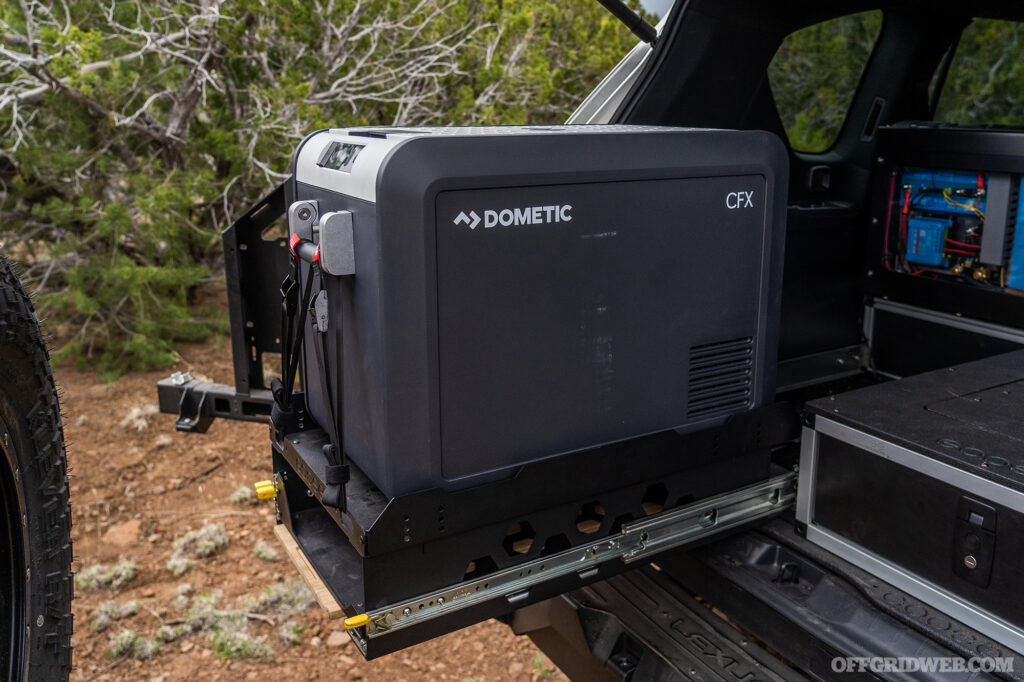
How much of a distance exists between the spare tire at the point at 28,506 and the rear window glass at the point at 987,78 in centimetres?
602

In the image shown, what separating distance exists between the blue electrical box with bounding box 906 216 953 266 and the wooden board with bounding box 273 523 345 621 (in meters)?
2.13

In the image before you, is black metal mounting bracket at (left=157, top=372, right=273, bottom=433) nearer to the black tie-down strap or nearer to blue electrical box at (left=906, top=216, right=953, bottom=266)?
the black tie-down strap

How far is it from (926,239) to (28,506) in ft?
8.62

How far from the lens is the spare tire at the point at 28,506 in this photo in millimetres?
1761

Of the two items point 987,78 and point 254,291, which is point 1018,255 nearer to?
point 254,291

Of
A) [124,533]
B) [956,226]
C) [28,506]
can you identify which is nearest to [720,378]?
[956,226]

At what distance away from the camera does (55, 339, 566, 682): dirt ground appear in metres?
3.41

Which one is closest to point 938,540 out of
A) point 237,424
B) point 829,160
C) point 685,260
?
point 685,260

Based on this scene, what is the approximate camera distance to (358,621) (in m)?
1.66

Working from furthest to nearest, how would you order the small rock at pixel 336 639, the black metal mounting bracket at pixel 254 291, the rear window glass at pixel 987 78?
the rear window glass at pixel 987 78, the small rock at pixel 336 639, the black metal mounting bracket at pixel 254 291

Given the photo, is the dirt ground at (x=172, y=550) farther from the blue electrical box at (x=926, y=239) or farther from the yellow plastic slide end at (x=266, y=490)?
the blue electrical box at (x=926, y=239)

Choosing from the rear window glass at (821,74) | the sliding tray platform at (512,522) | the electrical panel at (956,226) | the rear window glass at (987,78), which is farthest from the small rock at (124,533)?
the rear window glass at (987,78)

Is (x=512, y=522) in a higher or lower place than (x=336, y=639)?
higher

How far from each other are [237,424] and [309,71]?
2.26 m
